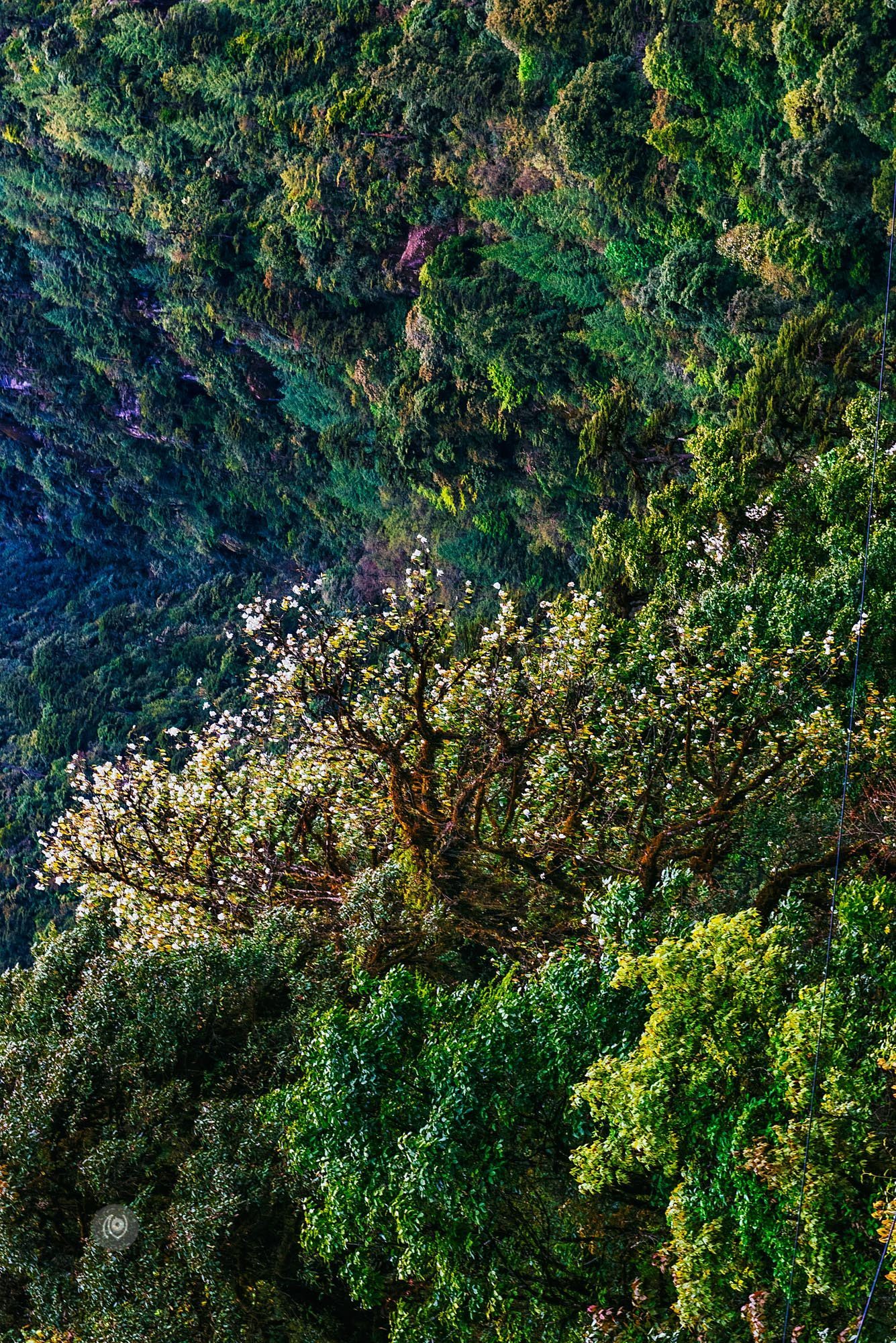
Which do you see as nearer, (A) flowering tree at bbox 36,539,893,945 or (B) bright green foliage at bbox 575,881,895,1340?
(B) bright green foliage at bbox 575,881,895,1340

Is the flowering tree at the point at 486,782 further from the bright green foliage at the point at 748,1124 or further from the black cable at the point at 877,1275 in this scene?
the black cable at the point at 877,1275

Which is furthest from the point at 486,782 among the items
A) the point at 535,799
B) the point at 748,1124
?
the point at 748,1124

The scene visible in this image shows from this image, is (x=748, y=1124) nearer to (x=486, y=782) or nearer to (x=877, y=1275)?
(x=877, y=1275)

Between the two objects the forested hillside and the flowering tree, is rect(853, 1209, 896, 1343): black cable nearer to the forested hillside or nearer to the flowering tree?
the forested hillside

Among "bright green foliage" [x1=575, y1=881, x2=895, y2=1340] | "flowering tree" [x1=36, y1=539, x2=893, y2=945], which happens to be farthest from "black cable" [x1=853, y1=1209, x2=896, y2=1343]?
"flowering tree" [x1=36, y1=539, x2=893, y2=945]

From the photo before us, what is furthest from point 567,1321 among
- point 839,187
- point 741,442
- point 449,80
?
point 449,80

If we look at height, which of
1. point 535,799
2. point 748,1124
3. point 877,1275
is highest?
point 535,799

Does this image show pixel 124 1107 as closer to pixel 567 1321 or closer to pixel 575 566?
pixel 567 1321
